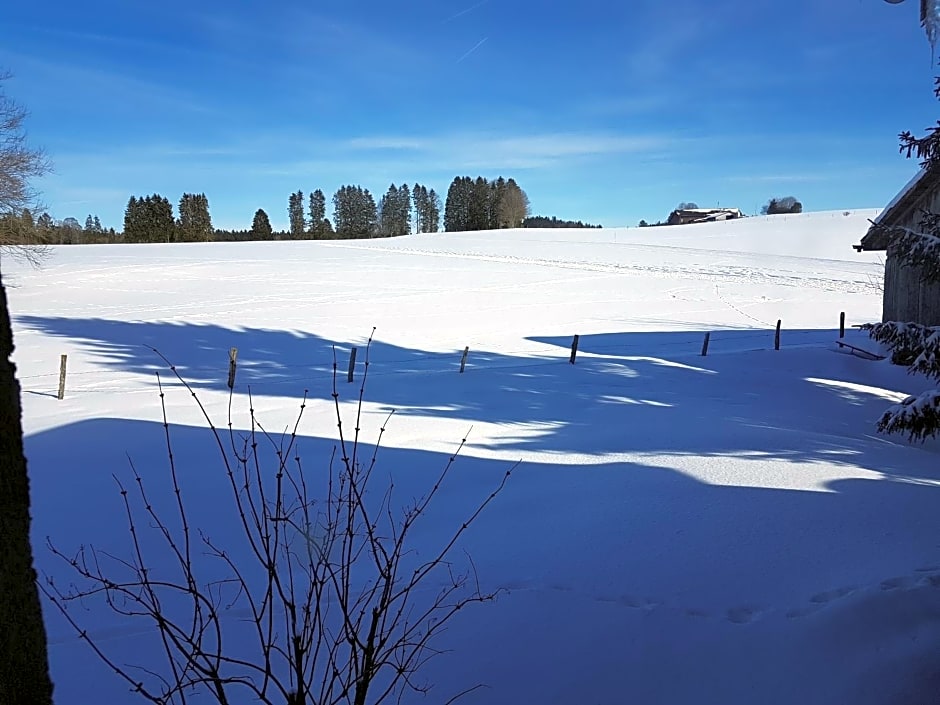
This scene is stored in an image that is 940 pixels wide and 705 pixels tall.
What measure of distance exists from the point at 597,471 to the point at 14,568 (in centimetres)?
613

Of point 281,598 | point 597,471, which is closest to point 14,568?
point 281,598

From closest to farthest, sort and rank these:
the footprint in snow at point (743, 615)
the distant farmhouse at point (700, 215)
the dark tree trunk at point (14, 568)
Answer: the dark tree trunk at point (14, 568), the footprint in snow at point (743, 615), the distant farmhouse at point (700, 215)

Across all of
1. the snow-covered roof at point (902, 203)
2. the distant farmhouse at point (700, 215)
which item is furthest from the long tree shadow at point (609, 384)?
the distant farmhouse at point (700, 215)

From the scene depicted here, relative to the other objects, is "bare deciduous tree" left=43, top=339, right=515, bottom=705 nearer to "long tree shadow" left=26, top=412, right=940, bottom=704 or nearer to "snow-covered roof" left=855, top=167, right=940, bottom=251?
"long tree shadow" left=26, top=412, right=940, bottom=704

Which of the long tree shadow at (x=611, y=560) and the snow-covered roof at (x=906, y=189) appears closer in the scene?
the long tree shadow at (x=611, y=560)

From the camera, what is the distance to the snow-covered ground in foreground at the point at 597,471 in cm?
325

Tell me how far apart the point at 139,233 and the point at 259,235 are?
14.5 metres

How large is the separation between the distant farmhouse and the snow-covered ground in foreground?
2532 inches

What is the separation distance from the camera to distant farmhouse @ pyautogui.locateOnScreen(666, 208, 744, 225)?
281ft

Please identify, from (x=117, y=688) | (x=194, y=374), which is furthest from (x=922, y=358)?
(x=194, y=374)

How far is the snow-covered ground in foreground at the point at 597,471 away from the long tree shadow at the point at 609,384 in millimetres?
93

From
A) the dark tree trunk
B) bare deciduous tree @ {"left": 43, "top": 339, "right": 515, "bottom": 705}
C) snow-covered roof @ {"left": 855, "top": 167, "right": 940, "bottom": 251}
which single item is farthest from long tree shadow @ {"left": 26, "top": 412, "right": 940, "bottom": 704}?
snow-covered roof @ {"left": 855, "top": 167, "right": 940, "bottom": 251}

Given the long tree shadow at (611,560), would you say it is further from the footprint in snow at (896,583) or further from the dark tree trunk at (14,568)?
the dark tree trunk at (14,568)

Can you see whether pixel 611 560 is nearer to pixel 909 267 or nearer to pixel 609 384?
pixel 609 384
